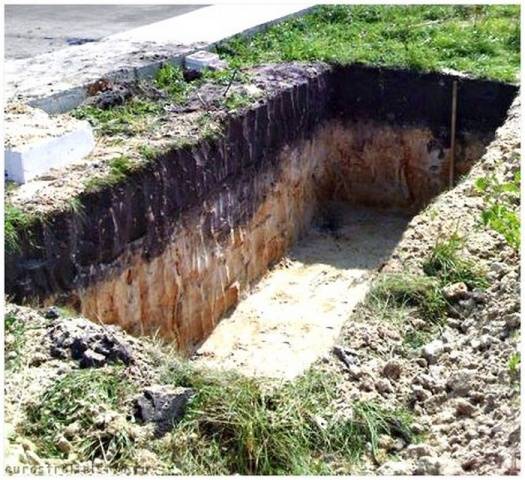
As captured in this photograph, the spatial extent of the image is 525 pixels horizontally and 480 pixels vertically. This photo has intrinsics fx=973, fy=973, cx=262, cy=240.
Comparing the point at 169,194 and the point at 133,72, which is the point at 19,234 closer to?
the point at 169,194

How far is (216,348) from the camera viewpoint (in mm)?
10234

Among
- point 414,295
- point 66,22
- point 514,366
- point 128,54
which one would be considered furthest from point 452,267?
point 66,22

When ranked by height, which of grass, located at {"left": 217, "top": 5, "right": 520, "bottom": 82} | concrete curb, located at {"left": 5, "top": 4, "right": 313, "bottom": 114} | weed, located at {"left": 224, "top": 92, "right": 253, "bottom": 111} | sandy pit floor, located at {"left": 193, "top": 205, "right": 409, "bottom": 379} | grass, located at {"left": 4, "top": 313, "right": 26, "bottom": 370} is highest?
concrete curb, located at {"left": 5, "top": 4, "right": 313, "bottom": 114}

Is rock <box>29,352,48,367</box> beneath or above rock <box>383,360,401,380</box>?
above

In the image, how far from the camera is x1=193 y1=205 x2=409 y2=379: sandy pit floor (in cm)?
1000

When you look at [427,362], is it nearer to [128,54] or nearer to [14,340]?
[14,340]

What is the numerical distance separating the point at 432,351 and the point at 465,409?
29.3 inches

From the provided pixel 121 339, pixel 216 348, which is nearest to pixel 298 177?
pixel 216 348

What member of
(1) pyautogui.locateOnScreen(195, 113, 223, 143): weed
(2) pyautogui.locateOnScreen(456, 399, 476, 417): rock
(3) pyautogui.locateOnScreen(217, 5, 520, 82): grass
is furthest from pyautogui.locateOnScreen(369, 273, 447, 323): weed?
(3) pyautogui.locateOnScreen(217, 5, 520, 82): grass

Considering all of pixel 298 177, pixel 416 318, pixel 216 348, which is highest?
pixel 416 318

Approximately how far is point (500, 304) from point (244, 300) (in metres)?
4.66

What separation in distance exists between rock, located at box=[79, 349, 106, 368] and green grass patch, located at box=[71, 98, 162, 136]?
14.0 ft

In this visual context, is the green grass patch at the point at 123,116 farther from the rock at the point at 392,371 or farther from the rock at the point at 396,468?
the rock at the point at 396,468

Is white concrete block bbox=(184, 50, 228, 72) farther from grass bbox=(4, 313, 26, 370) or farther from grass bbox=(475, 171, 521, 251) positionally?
grass bbox=(4, 313, 26, 370)
